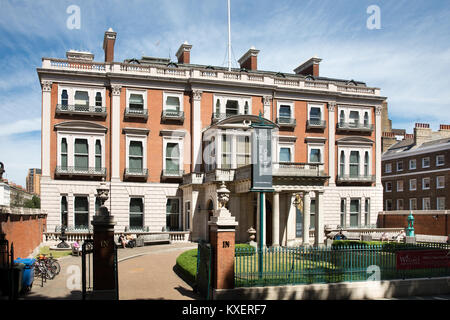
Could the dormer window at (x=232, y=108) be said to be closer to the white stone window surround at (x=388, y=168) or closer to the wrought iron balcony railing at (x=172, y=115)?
the wrought iron balcony railing at (x=172, y=115)

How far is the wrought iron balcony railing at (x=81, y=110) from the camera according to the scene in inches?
1308

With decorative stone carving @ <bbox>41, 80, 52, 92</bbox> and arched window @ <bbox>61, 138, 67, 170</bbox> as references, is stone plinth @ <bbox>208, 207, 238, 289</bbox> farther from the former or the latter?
decorative stone carving @ <bbox>41, 80, 52, 92</bbox>

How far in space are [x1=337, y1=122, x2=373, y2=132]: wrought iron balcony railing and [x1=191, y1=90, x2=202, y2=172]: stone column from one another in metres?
13.4

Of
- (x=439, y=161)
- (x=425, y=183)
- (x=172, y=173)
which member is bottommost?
(x=425, y=183)

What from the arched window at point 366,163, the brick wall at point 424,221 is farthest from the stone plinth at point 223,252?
the arched window at point 366,163

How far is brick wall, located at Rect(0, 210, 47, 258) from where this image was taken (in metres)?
17.7

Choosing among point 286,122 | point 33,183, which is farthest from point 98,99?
point 33,183

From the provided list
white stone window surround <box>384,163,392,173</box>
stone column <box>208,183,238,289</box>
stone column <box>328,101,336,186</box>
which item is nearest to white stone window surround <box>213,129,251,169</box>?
stone column <box>328,101,336,186</box>

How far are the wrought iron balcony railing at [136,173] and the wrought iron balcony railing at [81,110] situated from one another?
4841 millimetres

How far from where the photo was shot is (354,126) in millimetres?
40594

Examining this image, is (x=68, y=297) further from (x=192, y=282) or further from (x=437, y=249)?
(x=437, y=249)

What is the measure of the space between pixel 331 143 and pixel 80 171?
72.4ft

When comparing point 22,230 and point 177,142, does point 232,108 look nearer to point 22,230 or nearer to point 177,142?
point 177,142
